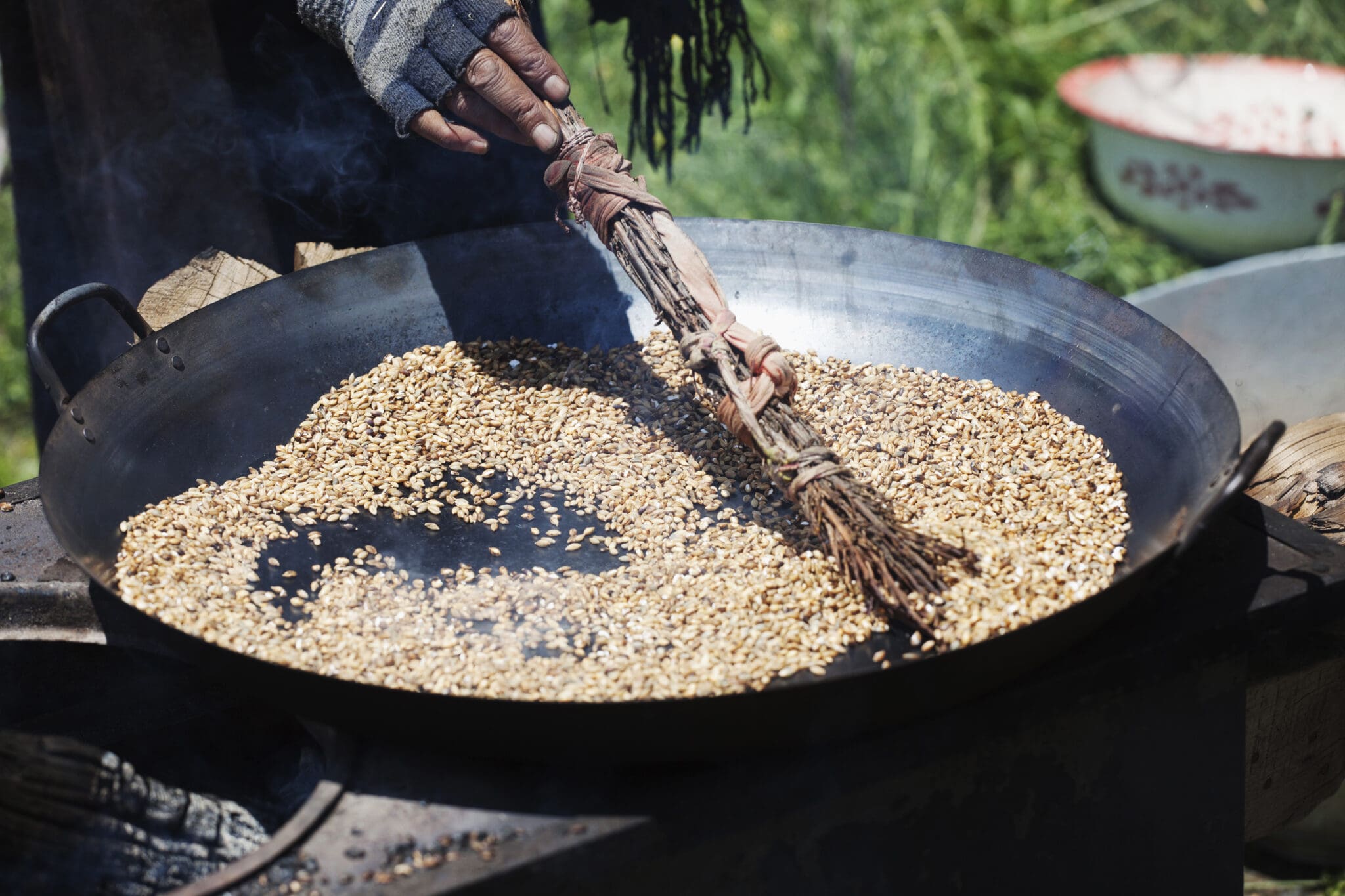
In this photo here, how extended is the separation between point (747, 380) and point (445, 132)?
2.61 feet

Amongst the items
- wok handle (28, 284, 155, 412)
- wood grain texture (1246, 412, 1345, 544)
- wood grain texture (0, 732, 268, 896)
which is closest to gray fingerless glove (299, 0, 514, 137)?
wok handle (28, 284, 155, 412)

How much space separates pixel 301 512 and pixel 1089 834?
5.22ft

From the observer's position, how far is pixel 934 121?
5.43 m

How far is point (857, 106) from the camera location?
536 centimetres

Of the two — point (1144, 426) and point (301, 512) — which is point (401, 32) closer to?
point (301, 512)

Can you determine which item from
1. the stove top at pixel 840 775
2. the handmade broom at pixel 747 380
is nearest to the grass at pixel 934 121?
the handmade broom at pixel 747 380

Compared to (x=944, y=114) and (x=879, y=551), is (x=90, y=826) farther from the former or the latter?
(x=944, y=114)

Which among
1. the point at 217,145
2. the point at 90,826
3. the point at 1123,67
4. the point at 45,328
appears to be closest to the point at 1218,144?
the point at 1123,67

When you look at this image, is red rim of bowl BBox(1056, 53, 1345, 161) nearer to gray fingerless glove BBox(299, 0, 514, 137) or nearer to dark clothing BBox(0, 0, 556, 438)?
dark clothing BBox(0, 0, 556, 438)

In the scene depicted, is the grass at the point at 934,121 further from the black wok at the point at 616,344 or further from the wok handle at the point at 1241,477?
the wok handle at the point at 1241,477

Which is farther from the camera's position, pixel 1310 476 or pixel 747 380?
pixel 1310 476

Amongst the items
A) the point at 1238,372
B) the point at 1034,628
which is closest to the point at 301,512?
the point at 1034,628

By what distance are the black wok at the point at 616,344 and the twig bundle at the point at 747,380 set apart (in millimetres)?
134

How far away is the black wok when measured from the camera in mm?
1486
